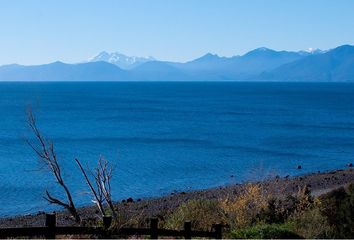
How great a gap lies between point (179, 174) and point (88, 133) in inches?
1604

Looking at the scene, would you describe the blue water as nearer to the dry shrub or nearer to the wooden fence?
the dry shrub

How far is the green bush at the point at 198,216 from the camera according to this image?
19375 mm

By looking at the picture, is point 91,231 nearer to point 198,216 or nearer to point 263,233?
point 263,233

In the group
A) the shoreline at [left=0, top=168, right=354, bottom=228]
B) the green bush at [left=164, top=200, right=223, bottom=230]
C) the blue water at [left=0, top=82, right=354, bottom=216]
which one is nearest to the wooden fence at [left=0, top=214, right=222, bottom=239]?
the green bush at [left=164, top=200, right=223, bottom=230]

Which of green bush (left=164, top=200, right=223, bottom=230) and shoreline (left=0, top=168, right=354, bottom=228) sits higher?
green bush (left=164, top=200, right=223, bottom=230)

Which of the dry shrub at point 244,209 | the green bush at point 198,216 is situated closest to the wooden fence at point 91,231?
the green bush at point 198,216

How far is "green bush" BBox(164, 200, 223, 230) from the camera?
19.4m

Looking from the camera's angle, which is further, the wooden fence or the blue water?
the blue water

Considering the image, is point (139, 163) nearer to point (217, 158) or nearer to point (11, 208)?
point (217, 158)

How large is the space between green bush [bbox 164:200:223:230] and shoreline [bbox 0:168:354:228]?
8107 millimetres

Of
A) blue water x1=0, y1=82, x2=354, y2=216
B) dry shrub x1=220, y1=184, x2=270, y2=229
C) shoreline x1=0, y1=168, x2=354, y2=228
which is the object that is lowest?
blue water x1=0, y1=82, x2=354, y2=216

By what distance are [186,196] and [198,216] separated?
24856mm

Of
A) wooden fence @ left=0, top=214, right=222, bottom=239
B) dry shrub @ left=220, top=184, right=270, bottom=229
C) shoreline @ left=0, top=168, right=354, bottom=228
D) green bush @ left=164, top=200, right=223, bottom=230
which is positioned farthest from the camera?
shoreline @ left=0, top=168, right=354, bottom=228

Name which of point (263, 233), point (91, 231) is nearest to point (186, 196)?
point (263, 233)
